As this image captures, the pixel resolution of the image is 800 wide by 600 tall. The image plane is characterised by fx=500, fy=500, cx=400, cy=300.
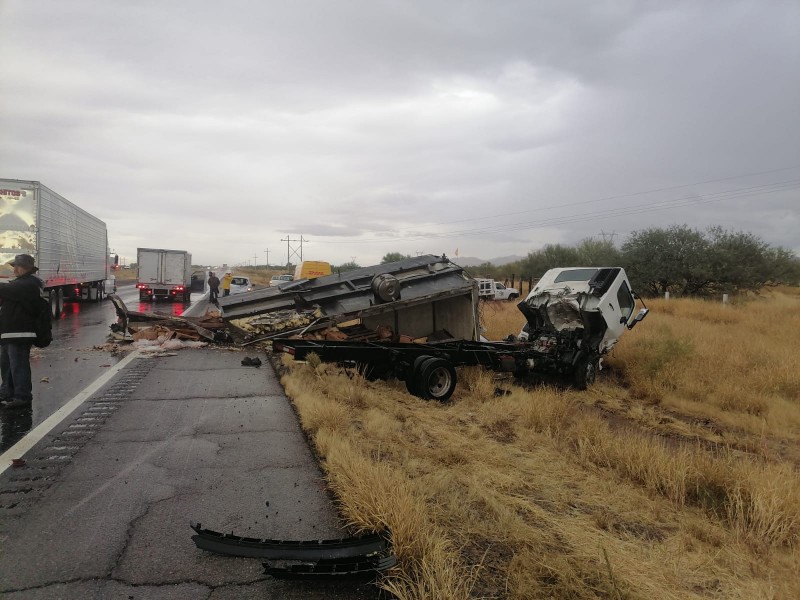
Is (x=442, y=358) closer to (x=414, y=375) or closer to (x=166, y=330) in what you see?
(x=414, y=375)

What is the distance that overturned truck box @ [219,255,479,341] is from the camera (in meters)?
8.15

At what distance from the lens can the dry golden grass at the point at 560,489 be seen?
2928mm

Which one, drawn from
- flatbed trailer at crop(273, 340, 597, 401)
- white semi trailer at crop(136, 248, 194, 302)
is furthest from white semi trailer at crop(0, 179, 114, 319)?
flatbed trailer at crop(273, 340, 597, 401)

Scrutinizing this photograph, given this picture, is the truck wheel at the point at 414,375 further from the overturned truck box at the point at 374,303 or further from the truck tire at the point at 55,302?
the truck tire at the point at 55,302

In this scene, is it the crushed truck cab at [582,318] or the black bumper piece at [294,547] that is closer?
the black bumper piece at [294,547]

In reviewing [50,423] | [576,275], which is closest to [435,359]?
[576,275]

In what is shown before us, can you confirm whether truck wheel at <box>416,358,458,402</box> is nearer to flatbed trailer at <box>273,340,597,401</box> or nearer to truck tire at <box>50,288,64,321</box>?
flatbed trailer at <box>273,340,597,401</box>

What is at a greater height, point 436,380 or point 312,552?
point 436,380

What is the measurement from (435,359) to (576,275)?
157 inches

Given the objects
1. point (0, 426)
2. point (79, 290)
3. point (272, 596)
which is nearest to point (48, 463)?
point (0, 426)

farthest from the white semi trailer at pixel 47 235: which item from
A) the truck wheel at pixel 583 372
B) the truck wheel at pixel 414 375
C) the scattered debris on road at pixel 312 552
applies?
the truck wheel at pixel 583 372

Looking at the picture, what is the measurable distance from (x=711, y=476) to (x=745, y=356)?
8.31 m

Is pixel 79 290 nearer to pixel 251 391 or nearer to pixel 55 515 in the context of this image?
pixel 251 391

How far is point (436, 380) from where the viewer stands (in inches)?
328
